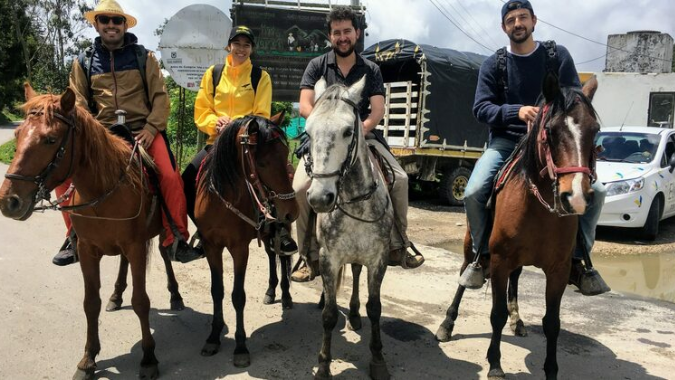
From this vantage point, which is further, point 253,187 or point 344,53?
point 344,53

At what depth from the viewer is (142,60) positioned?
408 centimetres

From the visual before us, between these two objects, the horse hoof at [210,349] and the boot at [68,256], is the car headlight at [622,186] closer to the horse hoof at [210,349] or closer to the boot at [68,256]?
the horse hoof at [210,349]

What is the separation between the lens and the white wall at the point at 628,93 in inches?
685

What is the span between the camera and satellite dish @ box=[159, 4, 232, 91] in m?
7.35

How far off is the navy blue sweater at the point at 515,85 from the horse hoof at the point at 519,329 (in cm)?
188

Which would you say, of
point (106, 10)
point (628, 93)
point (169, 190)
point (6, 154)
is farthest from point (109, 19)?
point (628, 93)

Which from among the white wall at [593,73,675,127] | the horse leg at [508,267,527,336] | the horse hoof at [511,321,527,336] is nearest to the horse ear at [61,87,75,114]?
the horse leg at [508,267,527,336]

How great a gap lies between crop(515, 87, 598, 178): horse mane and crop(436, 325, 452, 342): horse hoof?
179 centimetres

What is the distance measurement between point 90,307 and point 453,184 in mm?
10117

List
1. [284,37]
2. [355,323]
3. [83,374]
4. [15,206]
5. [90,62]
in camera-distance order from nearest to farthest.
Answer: [15,206] → [83,374] → [90,62] → [355,323] → [284,37]

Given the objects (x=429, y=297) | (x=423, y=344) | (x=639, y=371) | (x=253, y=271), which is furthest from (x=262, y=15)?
(x=639, y=371)

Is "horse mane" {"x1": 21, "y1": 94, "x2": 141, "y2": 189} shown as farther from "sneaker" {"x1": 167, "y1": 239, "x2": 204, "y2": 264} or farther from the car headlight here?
the car headlight

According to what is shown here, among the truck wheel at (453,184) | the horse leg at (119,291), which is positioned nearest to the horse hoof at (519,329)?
the horse leg at (119,291)

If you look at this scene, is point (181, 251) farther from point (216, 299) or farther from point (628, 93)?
point (628, 93)
